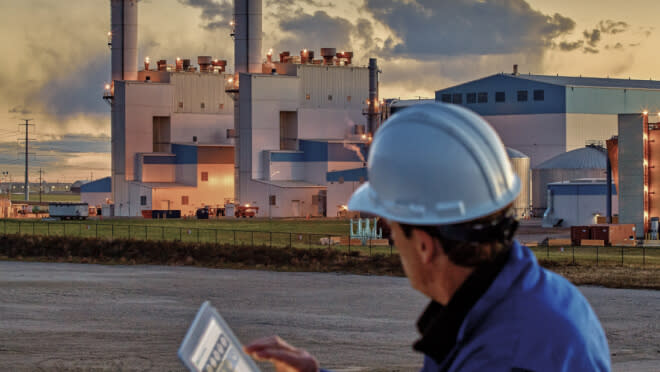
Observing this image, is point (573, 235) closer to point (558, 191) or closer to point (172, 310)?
point (558, 191)

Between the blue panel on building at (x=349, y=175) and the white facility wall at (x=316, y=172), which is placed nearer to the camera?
the blue panel on building at (x=349, y=175)

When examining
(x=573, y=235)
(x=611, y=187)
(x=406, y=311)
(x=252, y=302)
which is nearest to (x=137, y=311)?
(x=252, y=302)

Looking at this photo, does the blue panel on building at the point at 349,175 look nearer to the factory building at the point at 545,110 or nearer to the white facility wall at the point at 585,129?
the factory building at the point at 545,110

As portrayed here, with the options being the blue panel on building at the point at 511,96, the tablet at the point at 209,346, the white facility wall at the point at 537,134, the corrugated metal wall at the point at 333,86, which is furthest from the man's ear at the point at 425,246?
the corrugated metal wall at the point at 333,86

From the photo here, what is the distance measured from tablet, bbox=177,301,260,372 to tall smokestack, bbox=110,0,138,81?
94707 mm

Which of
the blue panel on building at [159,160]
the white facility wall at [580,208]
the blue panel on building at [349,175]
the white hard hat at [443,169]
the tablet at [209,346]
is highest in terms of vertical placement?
the blue panel on building at [159,160]

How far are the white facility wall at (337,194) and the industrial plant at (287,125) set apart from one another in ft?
0.33

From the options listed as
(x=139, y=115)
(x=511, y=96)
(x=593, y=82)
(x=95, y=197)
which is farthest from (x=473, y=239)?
(x=95, y=197)

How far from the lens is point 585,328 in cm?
208

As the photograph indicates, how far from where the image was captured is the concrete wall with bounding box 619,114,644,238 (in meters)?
53.8

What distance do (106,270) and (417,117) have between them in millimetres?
35641

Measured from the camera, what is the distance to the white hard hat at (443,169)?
2.20 meters

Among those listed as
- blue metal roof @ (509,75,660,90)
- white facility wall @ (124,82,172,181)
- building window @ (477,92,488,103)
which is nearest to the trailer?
white facility wall @ (124,82,172,181)

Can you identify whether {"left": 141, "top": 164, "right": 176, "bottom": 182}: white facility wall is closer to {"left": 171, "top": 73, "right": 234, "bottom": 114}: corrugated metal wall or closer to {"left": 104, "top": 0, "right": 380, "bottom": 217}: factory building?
{"left": 104, "top": 0, "right": 380, "bottom": 217}: factory building
